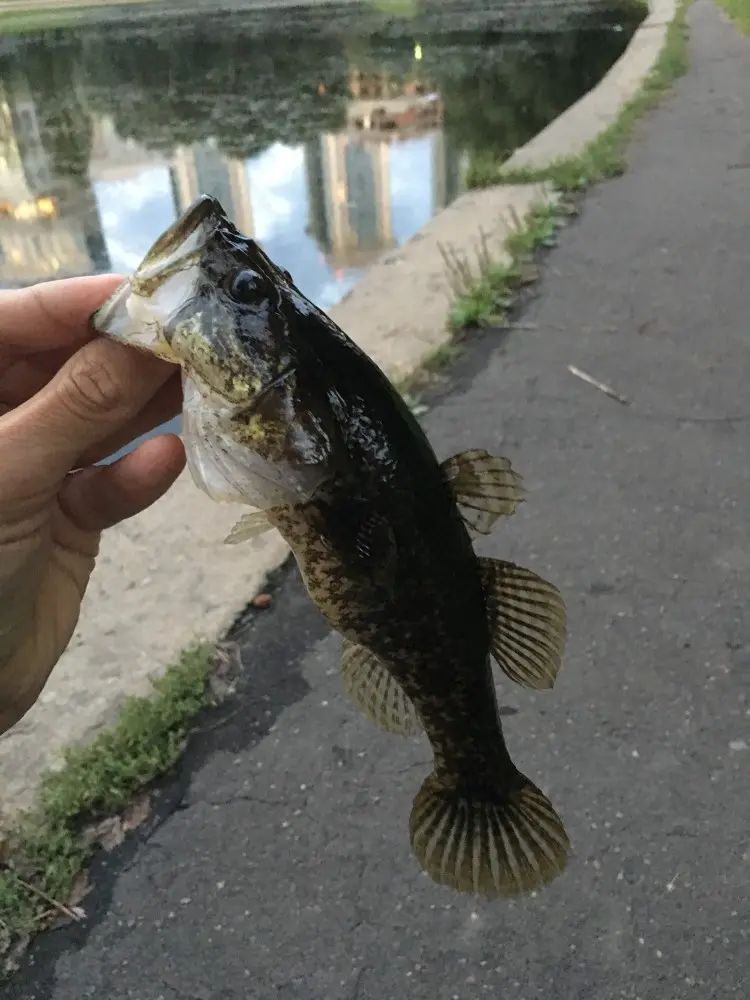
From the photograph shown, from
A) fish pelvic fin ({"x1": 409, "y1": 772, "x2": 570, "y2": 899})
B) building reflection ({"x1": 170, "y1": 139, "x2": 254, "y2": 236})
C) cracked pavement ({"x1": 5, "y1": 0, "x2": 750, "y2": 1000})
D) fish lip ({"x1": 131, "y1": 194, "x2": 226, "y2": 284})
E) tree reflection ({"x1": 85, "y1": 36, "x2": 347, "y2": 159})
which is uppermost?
fish lip ({"x1": 131, "y1": 194, "x2": 226, "y2": 284})

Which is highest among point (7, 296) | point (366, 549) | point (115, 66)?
point (7, 296)

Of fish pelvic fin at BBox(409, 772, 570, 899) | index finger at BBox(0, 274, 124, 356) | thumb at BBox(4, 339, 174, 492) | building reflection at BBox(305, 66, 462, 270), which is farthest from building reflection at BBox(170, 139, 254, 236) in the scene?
fish pelvic fin at BBox(409, 772, 570, 899)

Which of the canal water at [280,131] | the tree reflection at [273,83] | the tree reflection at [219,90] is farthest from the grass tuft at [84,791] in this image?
the tree reflection at [219,90]

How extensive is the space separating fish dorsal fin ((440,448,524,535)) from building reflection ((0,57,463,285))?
6401mm

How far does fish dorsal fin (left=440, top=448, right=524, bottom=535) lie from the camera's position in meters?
1.71

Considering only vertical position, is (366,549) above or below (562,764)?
above

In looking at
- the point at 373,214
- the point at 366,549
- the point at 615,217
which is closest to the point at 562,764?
the point at 366,549

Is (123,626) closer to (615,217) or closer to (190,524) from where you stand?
(190,524)

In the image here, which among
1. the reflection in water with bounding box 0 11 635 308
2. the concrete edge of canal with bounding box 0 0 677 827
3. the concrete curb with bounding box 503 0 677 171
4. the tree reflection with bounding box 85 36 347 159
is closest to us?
the concrete edge of canal with bounding box 0 0 677 827

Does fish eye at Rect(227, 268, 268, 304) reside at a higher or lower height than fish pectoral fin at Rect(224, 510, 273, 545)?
higher

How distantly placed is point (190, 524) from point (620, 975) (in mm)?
2573

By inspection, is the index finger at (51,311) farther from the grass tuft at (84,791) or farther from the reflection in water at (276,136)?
the reflection in water at (276,136)

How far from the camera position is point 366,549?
1.67m

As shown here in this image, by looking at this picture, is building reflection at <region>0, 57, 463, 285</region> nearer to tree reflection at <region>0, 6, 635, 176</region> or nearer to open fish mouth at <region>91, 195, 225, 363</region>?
tree reflection at <region>0, 6, 635, 176</region>
